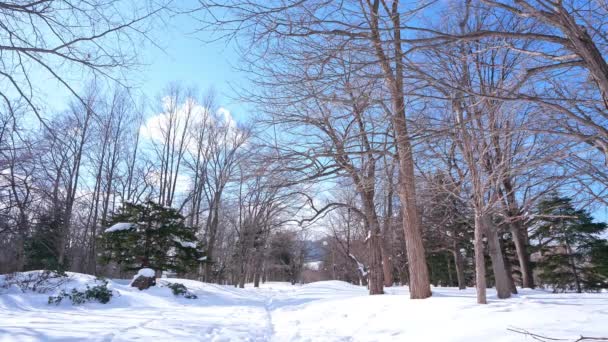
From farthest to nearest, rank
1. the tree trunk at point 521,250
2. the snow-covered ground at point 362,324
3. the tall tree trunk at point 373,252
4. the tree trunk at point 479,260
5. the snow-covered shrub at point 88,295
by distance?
the tree trunk at point 521,250, the tall tree trunk at point 373,252, the snow-covered shrub at point 88,295, the tree trunk at point 479,260, the snow-covered ground at point 362,324

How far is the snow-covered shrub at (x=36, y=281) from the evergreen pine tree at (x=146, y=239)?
297 cm

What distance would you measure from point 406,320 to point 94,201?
2339 cm

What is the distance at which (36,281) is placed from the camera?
9992mm

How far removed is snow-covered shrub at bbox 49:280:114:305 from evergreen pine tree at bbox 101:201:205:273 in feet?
13.5

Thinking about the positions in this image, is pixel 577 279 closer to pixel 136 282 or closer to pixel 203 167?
pixel 136 282

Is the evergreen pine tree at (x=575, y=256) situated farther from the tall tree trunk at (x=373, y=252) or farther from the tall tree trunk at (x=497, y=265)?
the tall tree trunk at (x=497, y=265)

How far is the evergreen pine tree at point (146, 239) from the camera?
1384cm

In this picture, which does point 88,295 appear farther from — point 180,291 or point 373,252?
point 373,252

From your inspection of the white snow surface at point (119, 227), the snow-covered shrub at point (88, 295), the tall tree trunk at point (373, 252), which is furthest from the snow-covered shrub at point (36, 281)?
the tall tree trunk at point (373, 252)

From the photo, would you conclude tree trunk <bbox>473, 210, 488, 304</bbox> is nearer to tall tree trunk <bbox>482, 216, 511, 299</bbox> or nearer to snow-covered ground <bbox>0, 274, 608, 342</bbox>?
snow-covered ground <bbox>0, 274, 608, 342</bbox>

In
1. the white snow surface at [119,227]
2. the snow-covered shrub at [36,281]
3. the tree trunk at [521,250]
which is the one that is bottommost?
the snow-covered shrub at [36,281]

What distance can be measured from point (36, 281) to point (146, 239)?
446 cm

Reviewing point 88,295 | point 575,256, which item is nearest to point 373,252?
point 88,295

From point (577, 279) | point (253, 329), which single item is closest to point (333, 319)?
point (253, 329)
